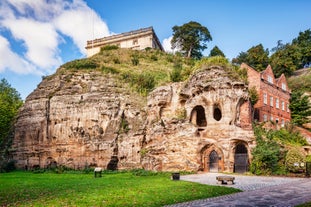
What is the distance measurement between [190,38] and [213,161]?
4179 cm

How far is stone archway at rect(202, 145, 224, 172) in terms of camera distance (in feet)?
95.6

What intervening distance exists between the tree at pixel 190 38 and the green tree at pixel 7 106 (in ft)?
125

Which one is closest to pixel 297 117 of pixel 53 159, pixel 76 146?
pixel 76 146

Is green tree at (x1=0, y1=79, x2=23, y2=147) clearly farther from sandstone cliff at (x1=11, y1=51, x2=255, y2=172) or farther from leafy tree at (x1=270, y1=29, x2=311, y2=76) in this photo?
leafy tree at (x1=270, y1=29, x2=311, y2=76)

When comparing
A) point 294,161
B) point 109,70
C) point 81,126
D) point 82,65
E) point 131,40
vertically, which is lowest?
point 294,161

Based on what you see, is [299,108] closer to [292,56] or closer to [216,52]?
[292,56]

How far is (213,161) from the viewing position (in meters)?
29.6

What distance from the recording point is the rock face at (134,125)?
29578 mm

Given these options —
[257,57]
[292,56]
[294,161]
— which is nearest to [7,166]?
[294,161]

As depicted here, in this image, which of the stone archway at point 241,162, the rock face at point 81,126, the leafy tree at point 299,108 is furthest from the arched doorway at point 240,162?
the leafy tree at point 299,108

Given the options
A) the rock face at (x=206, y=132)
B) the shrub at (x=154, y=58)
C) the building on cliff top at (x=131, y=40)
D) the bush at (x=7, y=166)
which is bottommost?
the bush at (x=7, y=166)

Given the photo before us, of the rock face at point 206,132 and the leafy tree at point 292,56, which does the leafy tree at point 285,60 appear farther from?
the rock face at point 206,132

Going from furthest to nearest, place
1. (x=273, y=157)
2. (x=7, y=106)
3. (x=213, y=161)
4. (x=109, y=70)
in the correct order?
(x=7, y=106), (x=109, y=70), (x=213, y=161), (x=273, y=157)

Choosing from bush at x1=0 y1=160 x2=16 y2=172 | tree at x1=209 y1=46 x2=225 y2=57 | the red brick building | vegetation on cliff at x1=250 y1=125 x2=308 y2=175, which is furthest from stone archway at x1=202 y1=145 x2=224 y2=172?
tree at x1=209 y1=46 x2=225 y2=57
